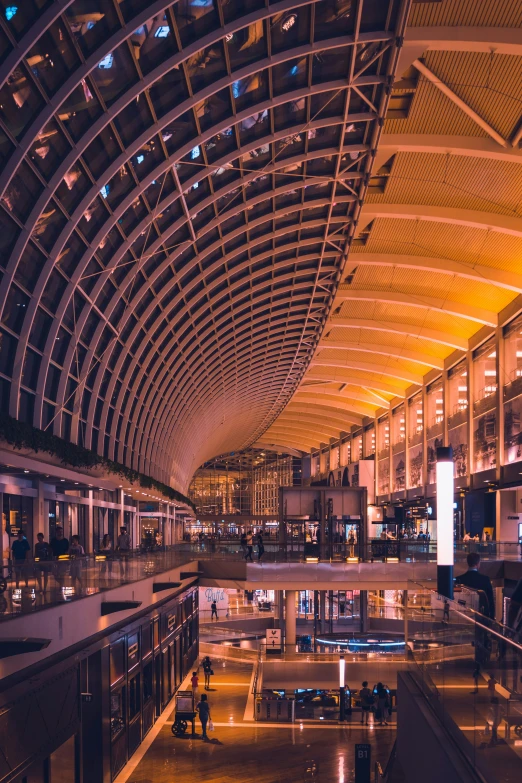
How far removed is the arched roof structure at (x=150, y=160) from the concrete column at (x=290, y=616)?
41.5ft

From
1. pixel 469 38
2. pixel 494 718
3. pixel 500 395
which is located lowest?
pixel 494 718

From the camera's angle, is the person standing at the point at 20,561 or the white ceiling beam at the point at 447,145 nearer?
the person standing at the point at 20,561

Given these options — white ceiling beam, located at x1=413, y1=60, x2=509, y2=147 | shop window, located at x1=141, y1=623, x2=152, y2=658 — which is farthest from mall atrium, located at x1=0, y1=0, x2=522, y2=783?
shop window, located at x1=141, y1=623, x2=152, y2=658

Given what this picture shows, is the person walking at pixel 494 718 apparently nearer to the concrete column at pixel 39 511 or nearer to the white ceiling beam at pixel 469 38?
the white ceiling beam at pixel 469 38

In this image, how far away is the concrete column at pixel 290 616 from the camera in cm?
4622

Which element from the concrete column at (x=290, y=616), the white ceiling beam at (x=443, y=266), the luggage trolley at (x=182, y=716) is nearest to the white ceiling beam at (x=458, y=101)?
the white ceiling beam at (x=443, y=266)

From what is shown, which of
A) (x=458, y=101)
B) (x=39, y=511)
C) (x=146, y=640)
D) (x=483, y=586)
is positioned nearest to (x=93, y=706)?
(x=146, y=640)

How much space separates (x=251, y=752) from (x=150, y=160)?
18.6 metres

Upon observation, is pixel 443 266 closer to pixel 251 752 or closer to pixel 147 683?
pixel 147 683

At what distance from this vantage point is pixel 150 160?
25.0 metres

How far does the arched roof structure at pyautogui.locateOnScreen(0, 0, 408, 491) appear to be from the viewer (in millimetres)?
18250

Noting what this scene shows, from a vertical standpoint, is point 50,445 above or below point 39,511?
above

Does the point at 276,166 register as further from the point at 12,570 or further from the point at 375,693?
the point at 375,693

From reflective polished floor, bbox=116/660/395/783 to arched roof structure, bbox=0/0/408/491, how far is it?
10623 mm
